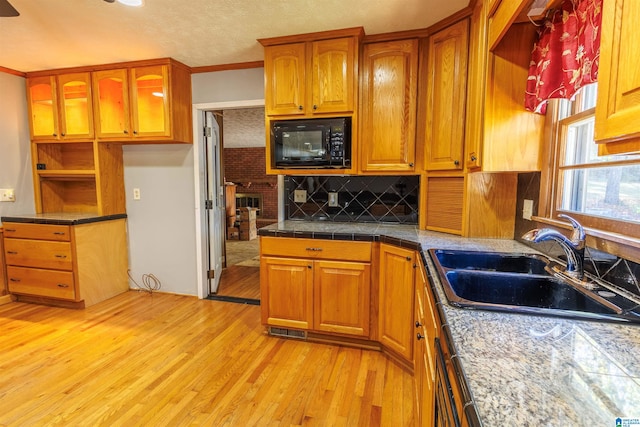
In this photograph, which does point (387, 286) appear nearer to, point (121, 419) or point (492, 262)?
point (492, 262)

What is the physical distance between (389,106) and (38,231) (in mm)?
3419

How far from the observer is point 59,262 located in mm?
3061

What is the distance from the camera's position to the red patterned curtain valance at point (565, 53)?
1140 mm

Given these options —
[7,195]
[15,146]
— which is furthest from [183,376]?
[15,146]

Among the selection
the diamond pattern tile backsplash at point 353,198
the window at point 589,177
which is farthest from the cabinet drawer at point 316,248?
the window at point 589,177

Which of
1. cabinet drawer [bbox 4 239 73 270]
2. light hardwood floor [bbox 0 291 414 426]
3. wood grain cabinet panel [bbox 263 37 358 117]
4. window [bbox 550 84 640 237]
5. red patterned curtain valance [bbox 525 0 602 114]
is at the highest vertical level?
wood grain cabinet panel [bbox 263 37 358 117]

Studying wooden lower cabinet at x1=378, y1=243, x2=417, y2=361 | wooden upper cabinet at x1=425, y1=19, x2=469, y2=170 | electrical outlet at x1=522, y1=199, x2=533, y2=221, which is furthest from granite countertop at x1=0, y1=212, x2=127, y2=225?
electrical outlet at x1=522, y1=199, x2=533, y2=221

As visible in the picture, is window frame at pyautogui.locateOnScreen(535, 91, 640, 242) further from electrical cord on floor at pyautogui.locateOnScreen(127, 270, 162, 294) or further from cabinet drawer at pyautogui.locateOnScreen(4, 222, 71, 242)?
cabinet drawer at pyautogui.locateOnScreen(4, 222, 71, 242)

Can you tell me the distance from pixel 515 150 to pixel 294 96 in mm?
Answer: 1577

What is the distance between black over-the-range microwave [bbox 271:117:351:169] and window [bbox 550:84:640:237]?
1288mm

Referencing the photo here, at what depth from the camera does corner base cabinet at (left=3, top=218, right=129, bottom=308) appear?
3.04 metres

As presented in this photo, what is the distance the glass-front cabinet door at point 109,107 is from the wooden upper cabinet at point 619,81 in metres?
3.45

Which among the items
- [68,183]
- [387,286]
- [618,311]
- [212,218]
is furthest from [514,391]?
[68,183]

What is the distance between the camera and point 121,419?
1.68 metres
